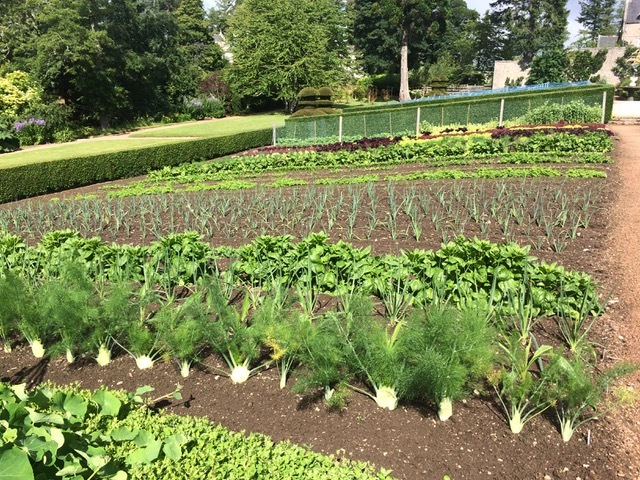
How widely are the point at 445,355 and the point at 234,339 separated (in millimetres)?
1347

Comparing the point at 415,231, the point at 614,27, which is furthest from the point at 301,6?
the point at 614,27

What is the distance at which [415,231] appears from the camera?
5.62 metres

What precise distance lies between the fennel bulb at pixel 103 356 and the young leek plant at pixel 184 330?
17.3 inches

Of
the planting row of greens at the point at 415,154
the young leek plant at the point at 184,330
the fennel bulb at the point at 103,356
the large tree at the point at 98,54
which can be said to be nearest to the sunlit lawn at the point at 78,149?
the large tree at the point at 98,54

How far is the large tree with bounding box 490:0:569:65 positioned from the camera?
1998 inches

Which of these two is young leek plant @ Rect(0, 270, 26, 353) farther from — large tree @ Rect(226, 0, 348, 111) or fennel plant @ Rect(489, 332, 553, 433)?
large tree @ Rect(226, 0, 348, 111)

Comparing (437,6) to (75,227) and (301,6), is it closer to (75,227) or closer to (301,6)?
(301,6)

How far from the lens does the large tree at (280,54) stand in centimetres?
3412

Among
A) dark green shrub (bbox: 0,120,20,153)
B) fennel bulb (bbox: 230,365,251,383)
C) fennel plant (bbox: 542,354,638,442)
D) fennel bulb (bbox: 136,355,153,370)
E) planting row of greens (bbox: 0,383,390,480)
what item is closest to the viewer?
planting row of greens (bbox: 0,383,390,480)

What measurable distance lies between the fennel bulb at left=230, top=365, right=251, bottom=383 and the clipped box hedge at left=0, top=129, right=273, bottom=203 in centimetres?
1162

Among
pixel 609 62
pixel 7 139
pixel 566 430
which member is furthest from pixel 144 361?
pixel 609 62

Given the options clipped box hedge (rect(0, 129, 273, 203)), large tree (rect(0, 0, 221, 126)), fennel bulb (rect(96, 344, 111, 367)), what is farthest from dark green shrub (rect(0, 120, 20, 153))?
fennel bulb (rect(96, 344, 111, 367))

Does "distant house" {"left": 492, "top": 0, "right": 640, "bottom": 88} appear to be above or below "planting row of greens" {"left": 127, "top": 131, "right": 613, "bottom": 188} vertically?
above

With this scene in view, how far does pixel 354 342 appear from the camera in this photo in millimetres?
2865
